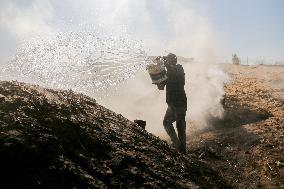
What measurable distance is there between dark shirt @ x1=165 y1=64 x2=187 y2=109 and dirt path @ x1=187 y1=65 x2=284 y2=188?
96 cm

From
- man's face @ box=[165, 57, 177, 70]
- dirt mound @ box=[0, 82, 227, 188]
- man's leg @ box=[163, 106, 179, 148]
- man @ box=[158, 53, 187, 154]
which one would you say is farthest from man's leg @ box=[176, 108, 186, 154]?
dirt mound @ box=[0, 82, 227, 188]

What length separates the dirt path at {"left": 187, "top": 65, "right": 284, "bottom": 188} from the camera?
224 inches

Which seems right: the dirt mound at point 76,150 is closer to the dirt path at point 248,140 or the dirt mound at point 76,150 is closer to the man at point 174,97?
the dirt path at point 248,140

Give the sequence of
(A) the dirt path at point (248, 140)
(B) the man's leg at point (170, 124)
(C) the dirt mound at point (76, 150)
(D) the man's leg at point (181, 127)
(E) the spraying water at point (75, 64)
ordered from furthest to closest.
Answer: (E) the spraying water at point (75, 64) → (B) the man's leg at point (170, 124) → (D) the man's leg at point (181, 127) → (A) the dirt path at point (248, 140) → (C) the dirt mound at point (76, 150)

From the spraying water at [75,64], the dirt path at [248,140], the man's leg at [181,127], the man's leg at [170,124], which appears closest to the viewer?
the dirt path at [248,140]

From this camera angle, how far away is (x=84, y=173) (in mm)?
3730

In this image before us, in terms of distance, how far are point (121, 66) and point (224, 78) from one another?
746 centimetres

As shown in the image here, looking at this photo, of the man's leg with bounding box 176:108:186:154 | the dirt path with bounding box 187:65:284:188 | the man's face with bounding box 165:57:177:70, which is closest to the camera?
the dirt path with bounding box 187:65:284:188

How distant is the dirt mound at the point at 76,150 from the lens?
349 cm

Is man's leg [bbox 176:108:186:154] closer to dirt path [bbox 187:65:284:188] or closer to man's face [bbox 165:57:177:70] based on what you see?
dirt path [bbox 187:65:284:188]

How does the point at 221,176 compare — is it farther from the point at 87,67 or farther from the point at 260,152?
the point at 87,67

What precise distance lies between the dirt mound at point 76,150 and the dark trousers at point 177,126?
3.08ft

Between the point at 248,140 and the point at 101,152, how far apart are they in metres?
3.85

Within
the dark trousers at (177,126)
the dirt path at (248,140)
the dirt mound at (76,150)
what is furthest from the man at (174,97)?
the dirt mound at (76,150)
